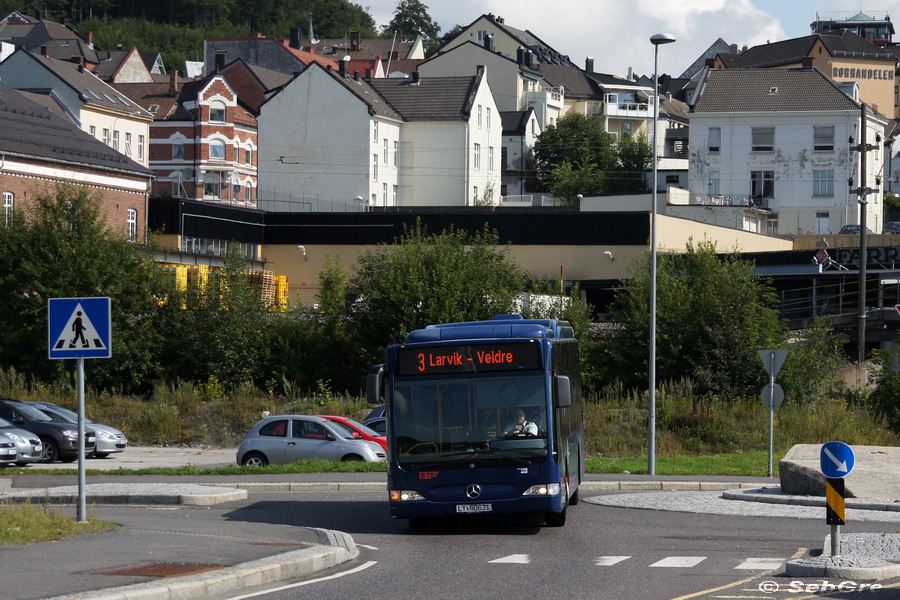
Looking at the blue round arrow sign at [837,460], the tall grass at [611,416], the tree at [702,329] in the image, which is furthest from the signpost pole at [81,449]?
the tree at [702,329]

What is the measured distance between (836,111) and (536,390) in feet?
273

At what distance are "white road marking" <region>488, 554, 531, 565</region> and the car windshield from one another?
67.9 ft

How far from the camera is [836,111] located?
92.9 m

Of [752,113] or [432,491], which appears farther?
[752,113]

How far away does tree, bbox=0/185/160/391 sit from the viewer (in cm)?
4412

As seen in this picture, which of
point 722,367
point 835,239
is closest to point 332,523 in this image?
point 722,367

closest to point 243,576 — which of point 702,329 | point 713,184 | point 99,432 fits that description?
point 99,432

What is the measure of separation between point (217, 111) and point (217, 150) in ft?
9.99

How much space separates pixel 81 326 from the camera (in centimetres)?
1493

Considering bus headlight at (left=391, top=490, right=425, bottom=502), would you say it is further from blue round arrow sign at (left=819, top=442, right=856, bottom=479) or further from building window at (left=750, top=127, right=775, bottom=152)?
building window at (left=750, top=127, right=775, bottom=152)

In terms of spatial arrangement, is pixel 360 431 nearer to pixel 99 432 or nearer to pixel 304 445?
pixel 304 445

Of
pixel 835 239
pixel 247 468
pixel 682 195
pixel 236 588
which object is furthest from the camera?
pixel 682 195

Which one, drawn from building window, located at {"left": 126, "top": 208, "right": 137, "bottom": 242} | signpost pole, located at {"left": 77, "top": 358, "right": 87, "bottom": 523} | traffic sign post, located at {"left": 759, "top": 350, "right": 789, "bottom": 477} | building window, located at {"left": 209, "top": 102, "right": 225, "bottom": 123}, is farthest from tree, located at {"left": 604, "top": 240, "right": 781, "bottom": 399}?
building window, located at {"left": 209, "top": 102, "right": 225, "bottom": 123}

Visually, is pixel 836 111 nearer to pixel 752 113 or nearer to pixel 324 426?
pixel 752 113
